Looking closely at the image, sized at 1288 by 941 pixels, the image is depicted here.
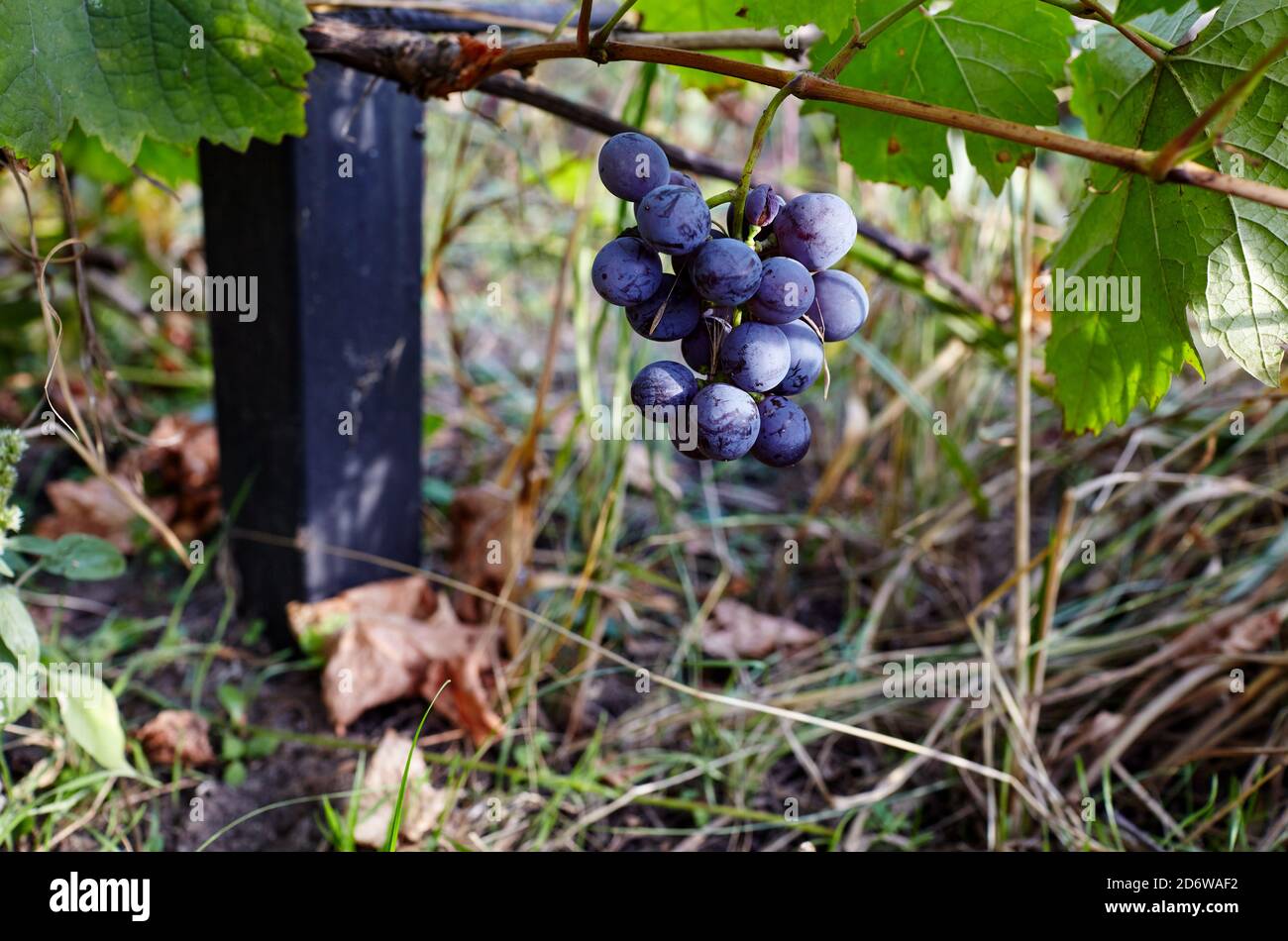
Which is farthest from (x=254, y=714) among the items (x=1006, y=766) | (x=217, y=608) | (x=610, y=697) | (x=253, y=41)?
(x=1006, y=766)

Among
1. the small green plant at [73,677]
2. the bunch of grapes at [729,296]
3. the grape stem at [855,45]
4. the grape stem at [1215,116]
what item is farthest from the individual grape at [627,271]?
the small green plant at [73,677]

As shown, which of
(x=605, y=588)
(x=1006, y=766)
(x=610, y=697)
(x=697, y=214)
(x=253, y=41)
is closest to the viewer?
(x=697, y=214)

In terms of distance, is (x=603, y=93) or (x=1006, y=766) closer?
(x=1006, y=766)

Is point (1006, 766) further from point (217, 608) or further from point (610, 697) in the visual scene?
point (217, 608)

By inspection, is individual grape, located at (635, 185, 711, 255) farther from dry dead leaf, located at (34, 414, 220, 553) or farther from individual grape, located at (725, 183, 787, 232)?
dry dead leaf, located at (34, 414, 220, 553)

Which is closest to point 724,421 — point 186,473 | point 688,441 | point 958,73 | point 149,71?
point 688,441

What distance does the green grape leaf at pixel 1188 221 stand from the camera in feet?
3.15

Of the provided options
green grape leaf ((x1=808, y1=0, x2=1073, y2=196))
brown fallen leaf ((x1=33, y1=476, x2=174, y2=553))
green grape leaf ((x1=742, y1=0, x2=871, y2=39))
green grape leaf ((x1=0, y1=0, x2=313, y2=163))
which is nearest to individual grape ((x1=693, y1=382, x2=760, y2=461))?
green grape leaf ((x1=742, y1=0, x2=871, y2=39))

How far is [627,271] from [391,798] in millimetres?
917

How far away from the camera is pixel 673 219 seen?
0.76 meters
